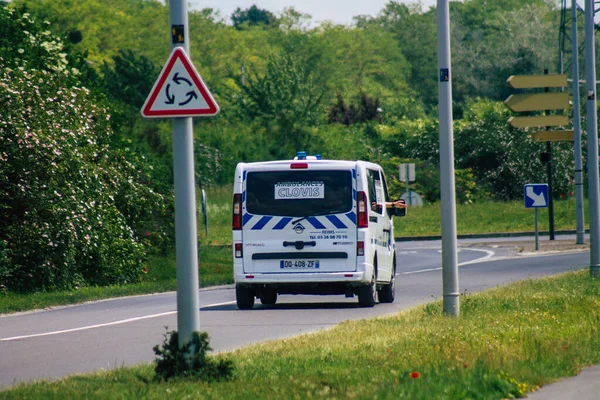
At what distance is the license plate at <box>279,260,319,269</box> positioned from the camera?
1797 cm

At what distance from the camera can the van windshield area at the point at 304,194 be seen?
1800 cm

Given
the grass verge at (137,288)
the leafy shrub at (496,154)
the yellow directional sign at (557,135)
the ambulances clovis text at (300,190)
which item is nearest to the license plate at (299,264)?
the ambulances clovis text at (300,190)

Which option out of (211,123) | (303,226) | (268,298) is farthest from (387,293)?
(211,123)

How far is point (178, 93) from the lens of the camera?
9516 mm

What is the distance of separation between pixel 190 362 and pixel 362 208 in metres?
8.82

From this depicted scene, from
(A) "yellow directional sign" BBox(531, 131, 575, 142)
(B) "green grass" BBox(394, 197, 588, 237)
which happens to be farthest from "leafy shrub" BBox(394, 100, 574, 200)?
(A) "yellow directional sign" BBox(531, 131, 575, 142)

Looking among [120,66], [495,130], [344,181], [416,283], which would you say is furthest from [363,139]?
[344,181]

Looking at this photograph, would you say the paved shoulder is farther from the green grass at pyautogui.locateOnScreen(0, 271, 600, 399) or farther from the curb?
the curb

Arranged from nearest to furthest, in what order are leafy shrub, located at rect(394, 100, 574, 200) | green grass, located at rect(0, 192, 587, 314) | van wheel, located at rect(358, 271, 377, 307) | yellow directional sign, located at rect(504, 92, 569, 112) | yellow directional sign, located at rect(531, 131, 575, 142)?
van wheel, located at rect(358, 271, 377, 307) → green grass, located at rect(0, 192, 587, 314) → yellow directional sign, located at rect(504, 92, 569, 112) → yellow directional sign, located at rect(531, 131, 575, 142) → leafy shrub, located at rect(394, 100, 574, 200)

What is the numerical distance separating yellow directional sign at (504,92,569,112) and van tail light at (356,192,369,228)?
1978 centimetres

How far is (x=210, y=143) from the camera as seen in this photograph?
209ft

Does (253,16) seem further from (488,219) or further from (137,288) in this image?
(137,288)

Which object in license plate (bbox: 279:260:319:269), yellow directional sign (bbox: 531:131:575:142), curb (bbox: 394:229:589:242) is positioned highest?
yellow directional sign (bbox: 531:131:575:142)

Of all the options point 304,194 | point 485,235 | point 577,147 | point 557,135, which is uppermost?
point 557,135
